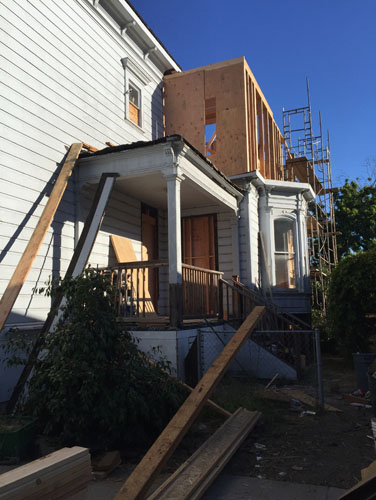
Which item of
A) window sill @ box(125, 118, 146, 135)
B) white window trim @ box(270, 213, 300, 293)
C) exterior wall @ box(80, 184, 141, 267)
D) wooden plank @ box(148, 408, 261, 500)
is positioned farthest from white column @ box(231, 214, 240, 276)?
wooden plank @ box(148, 408, 261, 500)

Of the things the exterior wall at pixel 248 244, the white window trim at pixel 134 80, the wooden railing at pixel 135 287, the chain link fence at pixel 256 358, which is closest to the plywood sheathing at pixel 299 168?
the exterior wall at pixel 248 244

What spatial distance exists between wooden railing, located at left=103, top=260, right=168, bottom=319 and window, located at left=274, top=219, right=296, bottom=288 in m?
3.80

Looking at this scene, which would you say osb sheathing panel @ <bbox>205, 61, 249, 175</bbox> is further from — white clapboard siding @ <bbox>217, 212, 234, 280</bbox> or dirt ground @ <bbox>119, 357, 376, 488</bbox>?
dirt ground @ <bbox>119, 357, 376, 488</bbox>

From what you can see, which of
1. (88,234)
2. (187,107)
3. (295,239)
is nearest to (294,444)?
(88,234)

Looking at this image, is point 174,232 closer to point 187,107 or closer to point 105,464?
point 105,464

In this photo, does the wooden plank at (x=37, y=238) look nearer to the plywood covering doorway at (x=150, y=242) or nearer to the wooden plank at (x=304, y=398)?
the plywood covering doorway at (x=150, y=242)

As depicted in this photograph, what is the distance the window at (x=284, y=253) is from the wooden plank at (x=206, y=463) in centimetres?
756

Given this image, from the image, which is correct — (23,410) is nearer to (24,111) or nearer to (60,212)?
(60,212)

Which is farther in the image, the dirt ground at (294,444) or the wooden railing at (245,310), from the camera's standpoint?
the wooden railing at (245,310)

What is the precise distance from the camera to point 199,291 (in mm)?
8547

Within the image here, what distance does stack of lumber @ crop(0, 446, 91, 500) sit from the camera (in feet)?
4.88

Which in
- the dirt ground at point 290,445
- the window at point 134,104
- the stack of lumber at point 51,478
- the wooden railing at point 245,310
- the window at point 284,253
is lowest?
the dirt ground at point 290,445

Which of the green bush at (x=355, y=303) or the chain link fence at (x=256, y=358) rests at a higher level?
the green bush at (x=355, y=303)

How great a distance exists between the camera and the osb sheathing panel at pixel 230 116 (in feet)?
37.5
